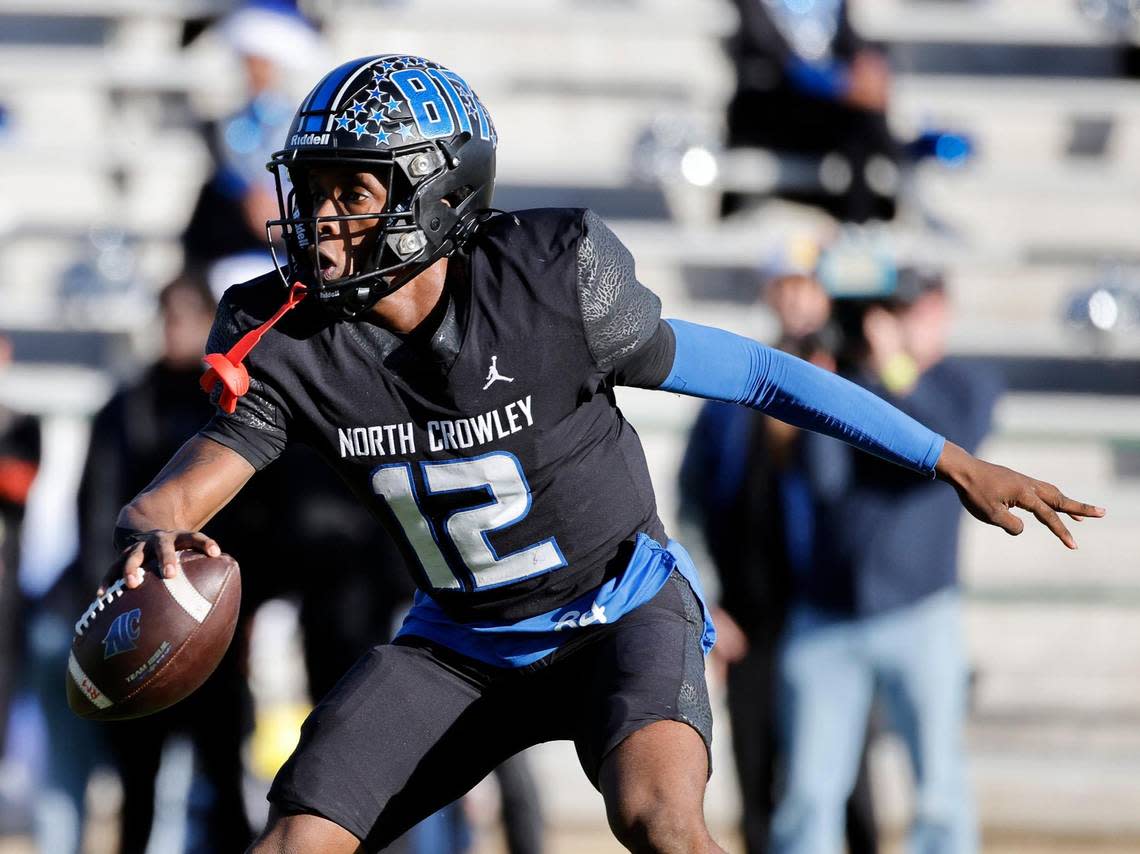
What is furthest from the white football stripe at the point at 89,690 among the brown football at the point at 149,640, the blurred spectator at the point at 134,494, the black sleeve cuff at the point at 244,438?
the blurred spectator at the point at 134,494

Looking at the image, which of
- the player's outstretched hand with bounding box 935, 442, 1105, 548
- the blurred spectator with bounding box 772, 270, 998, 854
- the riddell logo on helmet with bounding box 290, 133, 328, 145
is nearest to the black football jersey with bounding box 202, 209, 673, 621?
the riddell logo on helmet with bounding box 290, 133, 328, 145

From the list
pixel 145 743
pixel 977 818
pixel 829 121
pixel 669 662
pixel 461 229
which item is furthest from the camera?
pixel 829 121

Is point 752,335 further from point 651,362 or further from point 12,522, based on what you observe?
point 651,362

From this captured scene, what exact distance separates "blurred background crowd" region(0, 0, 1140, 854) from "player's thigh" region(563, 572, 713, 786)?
211 cm

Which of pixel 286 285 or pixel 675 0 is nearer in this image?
pixel 286 285

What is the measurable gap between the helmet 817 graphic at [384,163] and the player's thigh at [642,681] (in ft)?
2.72

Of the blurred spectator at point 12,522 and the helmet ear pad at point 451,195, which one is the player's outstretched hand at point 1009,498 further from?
the blurred spectator at point 12,522

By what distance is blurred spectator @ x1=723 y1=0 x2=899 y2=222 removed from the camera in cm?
752

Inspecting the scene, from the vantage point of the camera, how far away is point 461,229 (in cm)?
354

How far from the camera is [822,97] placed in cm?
764

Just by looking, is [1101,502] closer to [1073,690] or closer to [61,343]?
[1073,690]

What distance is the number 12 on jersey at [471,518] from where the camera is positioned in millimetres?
3357

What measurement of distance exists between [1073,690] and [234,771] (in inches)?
145

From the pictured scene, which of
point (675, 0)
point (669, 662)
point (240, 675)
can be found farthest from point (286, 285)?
point (675, 0)
